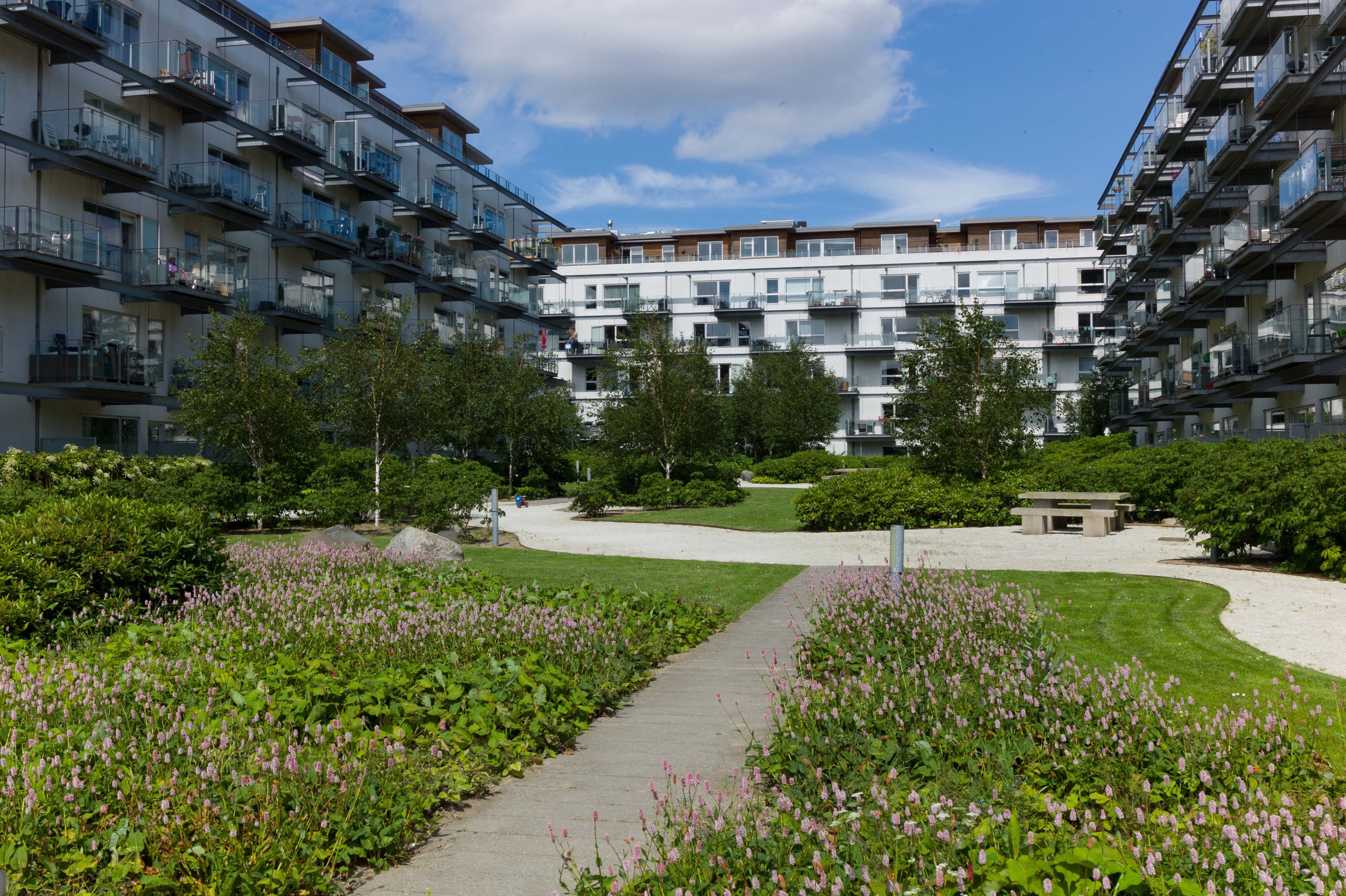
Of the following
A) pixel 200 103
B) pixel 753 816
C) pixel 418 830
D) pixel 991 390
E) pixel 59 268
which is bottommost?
pixel 418 830

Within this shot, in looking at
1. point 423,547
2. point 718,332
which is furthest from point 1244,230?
point 718,332

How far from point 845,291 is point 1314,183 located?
43.6 metres

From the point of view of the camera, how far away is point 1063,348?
2660 inches

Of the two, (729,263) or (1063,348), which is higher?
(729,263)

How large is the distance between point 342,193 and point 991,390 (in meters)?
28.3

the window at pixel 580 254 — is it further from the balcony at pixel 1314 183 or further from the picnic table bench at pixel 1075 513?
the picnic table bench at pixel 1075 513

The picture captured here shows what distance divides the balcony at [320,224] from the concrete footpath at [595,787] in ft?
108

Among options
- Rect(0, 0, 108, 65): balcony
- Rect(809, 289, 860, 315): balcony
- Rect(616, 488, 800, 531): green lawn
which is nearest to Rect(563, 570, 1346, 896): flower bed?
Rect(616, 488, 800, 531): green lawn

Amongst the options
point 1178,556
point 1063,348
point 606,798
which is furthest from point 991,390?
point 1063,348

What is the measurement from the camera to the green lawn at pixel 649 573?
12.1m

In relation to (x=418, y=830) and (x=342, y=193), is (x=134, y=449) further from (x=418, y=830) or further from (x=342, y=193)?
(x=418, y=830)

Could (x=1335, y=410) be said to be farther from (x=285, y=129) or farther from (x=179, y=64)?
(x=179, y=64)

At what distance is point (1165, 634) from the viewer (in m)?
9.47

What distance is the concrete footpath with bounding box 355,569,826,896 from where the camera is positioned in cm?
411
